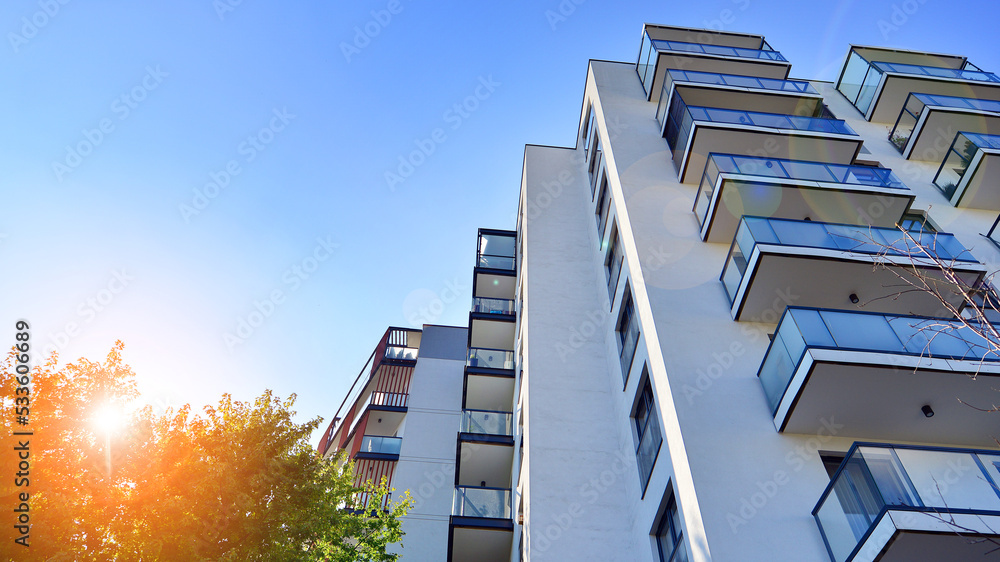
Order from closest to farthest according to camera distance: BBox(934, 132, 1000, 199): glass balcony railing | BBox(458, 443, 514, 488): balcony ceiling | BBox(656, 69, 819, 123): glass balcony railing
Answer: BBox(934, 132, 1000, 199): glass balcony railing, BBox(656, 69, 819, 123): glass balcony railing, BBox(458, 443, 514, 488): balcony ceiling

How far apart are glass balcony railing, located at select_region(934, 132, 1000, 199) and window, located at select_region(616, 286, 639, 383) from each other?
9.45 m

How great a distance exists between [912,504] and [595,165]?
696 inches

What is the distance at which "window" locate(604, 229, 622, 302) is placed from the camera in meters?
17.3

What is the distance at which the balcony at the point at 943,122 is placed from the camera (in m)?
17.5

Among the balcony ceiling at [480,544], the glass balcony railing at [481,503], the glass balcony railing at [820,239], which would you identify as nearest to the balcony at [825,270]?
the glass balcony railing at [820,239]

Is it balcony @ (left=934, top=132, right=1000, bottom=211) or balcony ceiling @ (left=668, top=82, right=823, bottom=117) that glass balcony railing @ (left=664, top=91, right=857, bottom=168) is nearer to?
balcony ceiling @ (left=668, top=82, right=823, bottom=117)

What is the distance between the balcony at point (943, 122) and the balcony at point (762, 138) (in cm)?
307

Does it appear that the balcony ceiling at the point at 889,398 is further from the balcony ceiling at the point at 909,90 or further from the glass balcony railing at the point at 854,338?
the balcony ceiling at the point at 909,90

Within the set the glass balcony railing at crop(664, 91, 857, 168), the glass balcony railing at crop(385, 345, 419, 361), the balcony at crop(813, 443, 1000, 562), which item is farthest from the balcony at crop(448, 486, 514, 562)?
the glass balcony railing at crop(385, 345, 419, 361)

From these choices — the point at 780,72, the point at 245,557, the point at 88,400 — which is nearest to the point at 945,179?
the point at 780,72

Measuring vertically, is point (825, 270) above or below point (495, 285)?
below

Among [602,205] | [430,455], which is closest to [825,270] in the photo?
[602,205]

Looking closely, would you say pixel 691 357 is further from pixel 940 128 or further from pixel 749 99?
pixel 940 128

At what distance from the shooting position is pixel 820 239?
38.7 feet
